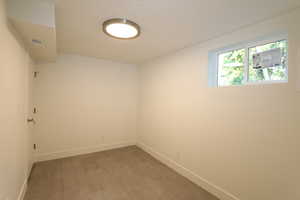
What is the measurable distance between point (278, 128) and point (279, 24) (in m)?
1.08

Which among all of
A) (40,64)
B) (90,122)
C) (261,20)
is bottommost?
(90,122)

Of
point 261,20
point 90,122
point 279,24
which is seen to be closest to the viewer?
point 279,24

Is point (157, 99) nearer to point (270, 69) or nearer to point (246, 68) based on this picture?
point (246, 68)

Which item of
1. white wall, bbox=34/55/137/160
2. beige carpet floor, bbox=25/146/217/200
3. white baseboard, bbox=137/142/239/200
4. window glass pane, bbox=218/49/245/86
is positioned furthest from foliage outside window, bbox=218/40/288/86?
white wall, bbox=34/55/137/160

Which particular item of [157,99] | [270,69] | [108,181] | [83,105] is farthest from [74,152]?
[270,69]

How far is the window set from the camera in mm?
1622

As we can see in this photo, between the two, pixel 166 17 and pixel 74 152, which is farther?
pixel 74 152

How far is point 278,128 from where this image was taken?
153 centimetres

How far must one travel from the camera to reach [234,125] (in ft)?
6.21

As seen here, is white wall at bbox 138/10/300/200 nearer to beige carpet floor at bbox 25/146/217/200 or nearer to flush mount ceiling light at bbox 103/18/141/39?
beige carpet floor at bbox 25/146/217/200

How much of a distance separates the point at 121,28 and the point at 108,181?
2.30 metres

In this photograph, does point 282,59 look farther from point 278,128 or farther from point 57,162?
point 57,162

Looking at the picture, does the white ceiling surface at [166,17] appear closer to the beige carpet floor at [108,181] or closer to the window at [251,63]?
the window at [251,63]

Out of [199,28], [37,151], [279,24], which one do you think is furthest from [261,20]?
[37,151]
